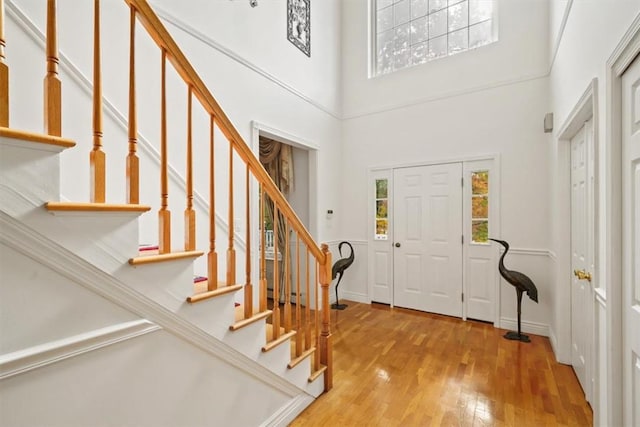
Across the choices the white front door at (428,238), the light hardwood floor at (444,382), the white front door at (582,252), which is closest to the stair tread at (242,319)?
the light hardwood floor at (444,382)

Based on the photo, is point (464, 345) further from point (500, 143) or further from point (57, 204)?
point (57, 204)

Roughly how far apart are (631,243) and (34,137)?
2218 mm

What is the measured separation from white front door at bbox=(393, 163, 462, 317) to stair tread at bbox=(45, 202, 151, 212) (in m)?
3.59

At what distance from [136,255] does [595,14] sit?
8.56 feet

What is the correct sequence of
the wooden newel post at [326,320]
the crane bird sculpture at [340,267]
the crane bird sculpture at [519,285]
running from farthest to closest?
1. the crane bird sculpture at [340,267]
2. the crane bird sculpture at [519,285]
3. the wooden newel post at [326,320]

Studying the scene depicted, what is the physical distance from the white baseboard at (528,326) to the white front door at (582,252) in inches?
29.5

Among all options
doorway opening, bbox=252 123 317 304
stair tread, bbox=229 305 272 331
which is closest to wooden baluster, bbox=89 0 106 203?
stair tread, bbox=229 305 272 331

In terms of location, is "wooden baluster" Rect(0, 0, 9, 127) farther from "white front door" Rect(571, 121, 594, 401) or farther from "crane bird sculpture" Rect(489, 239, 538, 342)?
"crane bird sculpture" Rect(489, 239, 538, 342)

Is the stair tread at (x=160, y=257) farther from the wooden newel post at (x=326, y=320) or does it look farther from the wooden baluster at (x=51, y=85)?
the wooden newel post at (x=326, y=320)

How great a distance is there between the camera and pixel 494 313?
141 inches

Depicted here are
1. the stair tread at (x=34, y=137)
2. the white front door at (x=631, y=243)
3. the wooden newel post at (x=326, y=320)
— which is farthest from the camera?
the wooden newel post at (x=326, y=320)

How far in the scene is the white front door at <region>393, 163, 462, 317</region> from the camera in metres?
3.85

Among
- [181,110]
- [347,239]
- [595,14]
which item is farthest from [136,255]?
[347,239]

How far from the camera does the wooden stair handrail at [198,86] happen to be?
3.78 ft
